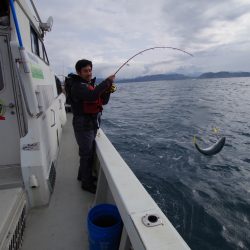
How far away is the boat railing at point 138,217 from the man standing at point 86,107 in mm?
579

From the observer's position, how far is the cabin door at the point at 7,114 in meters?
2.75

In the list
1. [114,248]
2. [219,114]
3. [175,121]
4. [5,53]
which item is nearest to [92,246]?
[114,248]

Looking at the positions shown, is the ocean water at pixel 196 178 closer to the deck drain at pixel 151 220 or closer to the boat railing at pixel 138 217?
the boat railing at pixel 138 217

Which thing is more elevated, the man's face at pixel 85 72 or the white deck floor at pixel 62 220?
the man's face at pixel 85 72

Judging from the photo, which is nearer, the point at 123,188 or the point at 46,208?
the point at 123,188

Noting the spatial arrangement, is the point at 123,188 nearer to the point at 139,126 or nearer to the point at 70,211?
the point at 70,211

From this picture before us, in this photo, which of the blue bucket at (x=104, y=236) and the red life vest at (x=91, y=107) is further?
the red life vest at (x=91, y=107)

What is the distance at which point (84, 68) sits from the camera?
121 inches

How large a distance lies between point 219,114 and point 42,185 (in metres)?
13.9

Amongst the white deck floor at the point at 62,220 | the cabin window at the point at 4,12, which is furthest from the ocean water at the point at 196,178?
the cabin window at the point at 4,12

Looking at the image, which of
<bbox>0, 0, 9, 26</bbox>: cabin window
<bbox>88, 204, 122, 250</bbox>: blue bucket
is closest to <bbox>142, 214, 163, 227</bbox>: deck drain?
<bbox>88, 204, 122, 250</bbox>: blue bucket

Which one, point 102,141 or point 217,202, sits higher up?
point 102,141

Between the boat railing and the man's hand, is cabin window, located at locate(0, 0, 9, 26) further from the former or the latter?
the boat railing

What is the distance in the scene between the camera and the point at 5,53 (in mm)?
2730
